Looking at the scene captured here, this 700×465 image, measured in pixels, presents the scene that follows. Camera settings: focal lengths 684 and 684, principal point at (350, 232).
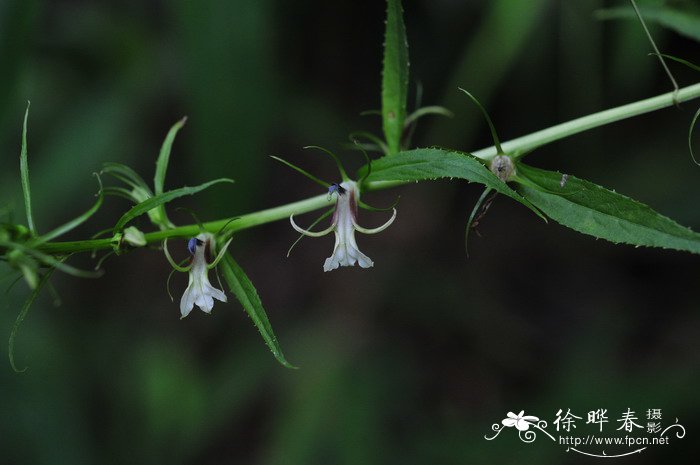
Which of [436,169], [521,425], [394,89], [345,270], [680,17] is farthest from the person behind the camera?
Result: [345,270]

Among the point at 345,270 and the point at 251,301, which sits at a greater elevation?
the point at 345,270

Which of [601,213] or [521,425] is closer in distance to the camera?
[601,213]

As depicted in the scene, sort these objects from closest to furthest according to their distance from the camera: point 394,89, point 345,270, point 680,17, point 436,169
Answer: point 436,169, point 394,89, point 680,17, point 345,270

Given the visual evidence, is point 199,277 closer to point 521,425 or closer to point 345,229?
point 345,229

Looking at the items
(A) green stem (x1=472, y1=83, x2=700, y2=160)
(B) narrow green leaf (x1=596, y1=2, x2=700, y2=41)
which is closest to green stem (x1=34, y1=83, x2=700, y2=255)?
(A) green stem (x1=472, y1=83, x2=700, y2=160)

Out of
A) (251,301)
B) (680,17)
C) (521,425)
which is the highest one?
(680,17)

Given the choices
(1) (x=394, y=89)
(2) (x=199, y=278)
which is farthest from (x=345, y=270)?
(2) (x=199, y=278)

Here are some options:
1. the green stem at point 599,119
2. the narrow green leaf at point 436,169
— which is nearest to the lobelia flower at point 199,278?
the narrow green leaf at point 436,169

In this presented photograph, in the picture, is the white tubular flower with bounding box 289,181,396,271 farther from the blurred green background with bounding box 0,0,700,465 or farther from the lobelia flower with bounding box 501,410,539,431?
the lobelia flower with bounding box 501,410,539,431
